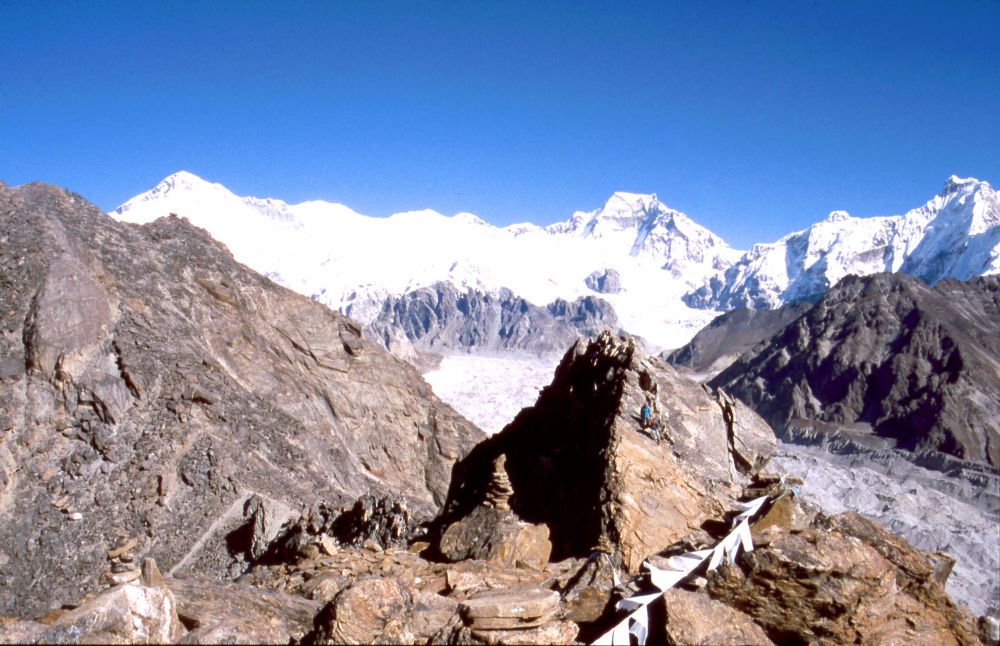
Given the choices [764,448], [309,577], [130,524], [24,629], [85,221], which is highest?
[85,221]

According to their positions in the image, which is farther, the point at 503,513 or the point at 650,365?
the point at 650,365

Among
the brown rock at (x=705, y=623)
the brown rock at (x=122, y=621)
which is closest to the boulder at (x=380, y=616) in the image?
the brown rock at (x=122, y=621)

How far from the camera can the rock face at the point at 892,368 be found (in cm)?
7188

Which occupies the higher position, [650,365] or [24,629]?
[650,365]

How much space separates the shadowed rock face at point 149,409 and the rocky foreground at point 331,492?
7 centimetres

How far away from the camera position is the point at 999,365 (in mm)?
78812

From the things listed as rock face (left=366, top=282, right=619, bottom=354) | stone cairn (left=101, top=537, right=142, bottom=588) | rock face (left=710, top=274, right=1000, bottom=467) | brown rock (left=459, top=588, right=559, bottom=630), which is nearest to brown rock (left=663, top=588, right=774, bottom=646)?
brown rock (left=459, top=588, right=559, bottom=630)

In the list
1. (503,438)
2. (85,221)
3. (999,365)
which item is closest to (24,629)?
(503,438)

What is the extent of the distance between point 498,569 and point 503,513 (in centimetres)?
129

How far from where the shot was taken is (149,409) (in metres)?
18.1

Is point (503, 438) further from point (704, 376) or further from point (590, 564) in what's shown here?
point (704, 376)

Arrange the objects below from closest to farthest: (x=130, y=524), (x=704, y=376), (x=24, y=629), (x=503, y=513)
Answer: (x=24, y=629)
(x=503, y=513)
(x=130, y=524)
(x=704, y=376)

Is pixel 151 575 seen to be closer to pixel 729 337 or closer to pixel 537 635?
pixel 537 635

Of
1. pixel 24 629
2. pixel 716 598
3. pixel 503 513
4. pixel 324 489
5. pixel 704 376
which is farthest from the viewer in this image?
pixel 704 376
